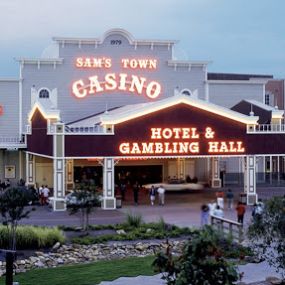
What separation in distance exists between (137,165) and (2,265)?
1143 inches

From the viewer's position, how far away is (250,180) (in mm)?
38406

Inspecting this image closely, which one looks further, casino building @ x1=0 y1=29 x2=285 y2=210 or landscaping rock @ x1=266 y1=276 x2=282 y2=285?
casino building @ x1=0 y1=29 x2=285 y2=210

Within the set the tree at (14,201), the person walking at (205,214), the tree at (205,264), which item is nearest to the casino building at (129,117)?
the person walking at (205,214)

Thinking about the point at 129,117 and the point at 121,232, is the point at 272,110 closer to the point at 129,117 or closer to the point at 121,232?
the point at 129,117

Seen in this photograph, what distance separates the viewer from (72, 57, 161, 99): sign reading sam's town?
1893 inches

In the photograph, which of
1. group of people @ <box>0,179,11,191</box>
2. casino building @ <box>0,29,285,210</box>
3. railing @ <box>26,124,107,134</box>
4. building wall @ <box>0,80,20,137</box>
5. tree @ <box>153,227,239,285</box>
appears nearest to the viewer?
tree @ <box>153,227,239,285</box>

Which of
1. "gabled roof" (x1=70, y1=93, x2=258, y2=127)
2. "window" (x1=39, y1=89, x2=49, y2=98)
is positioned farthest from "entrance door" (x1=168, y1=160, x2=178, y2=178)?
"gabled roof" (x1=70, y1=93, x2=258, y2=127)

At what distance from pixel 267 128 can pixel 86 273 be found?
2407cm

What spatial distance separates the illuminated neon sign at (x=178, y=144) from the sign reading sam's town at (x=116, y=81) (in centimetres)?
1239

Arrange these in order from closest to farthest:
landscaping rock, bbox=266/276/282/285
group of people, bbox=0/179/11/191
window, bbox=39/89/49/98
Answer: landscaping rock, bbox=266/276/282/285 → group of people, bbox=0/179/11/191 → window, bbox=39/89/49/98

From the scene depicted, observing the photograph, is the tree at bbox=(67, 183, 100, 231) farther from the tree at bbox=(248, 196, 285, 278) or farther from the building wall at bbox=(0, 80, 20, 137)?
the building wall at bbox=(0, 80, 20, 137)

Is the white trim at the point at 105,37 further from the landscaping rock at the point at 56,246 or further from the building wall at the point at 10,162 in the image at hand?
the landscaping rock at the point at 56,246

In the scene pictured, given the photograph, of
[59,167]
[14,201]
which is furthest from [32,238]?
[59,167]

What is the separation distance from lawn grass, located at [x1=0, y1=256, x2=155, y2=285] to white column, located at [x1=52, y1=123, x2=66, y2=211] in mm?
14532
